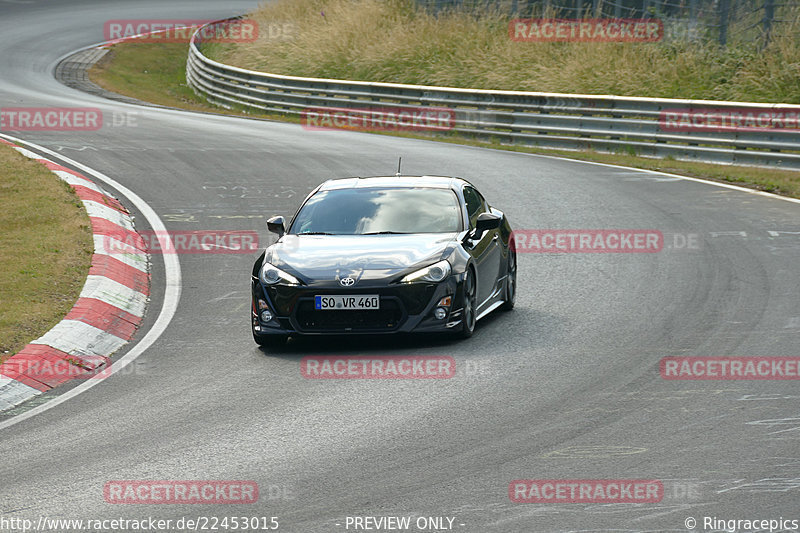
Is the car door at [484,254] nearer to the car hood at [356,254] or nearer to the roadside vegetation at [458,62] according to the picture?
the car hood at [356,254]

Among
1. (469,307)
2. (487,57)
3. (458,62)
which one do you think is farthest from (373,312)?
(458,62)

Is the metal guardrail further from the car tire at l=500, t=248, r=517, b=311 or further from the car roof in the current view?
the car roof

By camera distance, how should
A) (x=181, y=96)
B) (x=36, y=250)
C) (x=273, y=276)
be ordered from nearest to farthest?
(x=273, y=276), (x=36, y=250), (x=181, y=96)

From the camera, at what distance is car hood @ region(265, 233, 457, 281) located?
387 inches

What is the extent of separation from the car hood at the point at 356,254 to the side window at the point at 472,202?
2.82 ft

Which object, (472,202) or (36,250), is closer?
(472,202)

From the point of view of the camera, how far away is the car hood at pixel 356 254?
9.84m

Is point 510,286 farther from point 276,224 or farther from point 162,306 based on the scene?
point 162,306

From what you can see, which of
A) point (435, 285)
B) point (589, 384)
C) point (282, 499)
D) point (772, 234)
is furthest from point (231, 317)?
point (772, 234)

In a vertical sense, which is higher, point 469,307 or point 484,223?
point 484,223

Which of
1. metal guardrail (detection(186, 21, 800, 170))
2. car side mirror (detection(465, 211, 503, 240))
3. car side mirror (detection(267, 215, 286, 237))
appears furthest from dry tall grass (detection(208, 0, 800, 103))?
car side mirror (detection(267, 215, 286, 237))

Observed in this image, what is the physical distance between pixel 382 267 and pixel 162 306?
3.04 metres

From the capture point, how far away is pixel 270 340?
395 inches

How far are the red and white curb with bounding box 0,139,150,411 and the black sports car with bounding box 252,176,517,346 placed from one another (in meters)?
1.44
